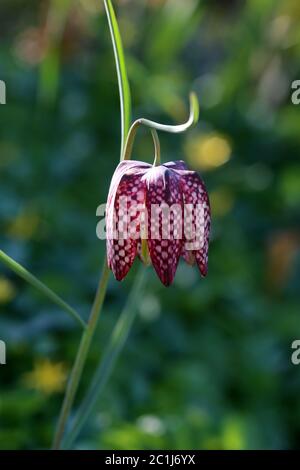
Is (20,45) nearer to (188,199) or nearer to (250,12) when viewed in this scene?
(250,12)

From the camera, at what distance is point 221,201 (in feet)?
9.82

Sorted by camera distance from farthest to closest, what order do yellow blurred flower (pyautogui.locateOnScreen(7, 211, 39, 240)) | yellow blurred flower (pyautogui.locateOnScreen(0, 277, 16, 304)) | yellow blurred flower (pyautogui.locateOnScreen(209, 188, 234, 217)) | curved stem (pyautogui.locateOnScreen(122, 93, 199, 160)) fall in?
yellow blurred flower (pyautogui.locateOnScreen(209, 188, 234, 217)) → yellow blurred flower (pyautogui.locateOnScreen(7, 211, 39, 240)) → yellow blurred flower (pyautogui.locateOnScreen(0, 277, 16, 304)) → curved stem (pyautogui.locateOnScreen(122, 93, 199, 160))

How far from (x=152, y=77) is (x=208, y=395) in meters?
1.61

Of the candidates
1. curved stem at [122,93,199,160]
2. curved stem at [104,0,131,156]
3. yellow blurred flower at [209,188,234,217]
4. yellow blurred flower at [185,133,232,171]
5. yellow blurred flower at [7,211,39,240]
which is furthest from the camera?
yellow blurred flower at [185,133,232,171]

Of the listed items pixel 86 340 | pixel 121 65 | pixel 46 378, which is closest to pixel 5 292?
pixel 46 378

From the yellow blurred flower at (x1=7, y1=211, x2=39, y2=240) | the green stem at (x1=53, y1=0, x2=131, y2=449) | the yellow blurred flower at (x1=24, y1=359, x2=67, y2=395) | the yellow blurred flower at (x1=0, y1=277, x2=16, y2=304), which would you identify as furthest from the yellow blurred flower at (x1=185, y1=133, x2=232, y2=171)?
the green stem at (x1=53, y1=0, x2=131, y2=449)

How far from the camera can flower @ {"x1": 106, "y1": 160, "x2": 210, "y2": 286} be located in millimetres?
1115

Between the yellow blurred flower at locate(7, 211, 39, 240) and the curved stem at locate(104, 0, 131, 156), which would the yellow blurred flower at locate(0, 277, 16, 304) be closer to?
the yellow blurred flower at locate(7, 211, 39, 240)

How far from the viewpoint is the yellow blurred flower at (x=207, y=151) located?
309 cm

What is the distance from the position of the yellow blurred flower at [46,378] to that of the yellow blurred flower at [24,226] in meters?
0.53

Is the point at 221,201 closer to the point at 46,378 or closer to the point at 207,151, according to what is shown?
the point at 207,151

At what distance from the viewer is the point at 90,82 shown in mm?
3334

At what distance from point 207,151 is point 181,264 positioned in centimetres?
70

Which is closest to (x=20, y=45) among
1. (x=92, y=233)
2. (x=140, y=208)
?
(x=92, y=233)
